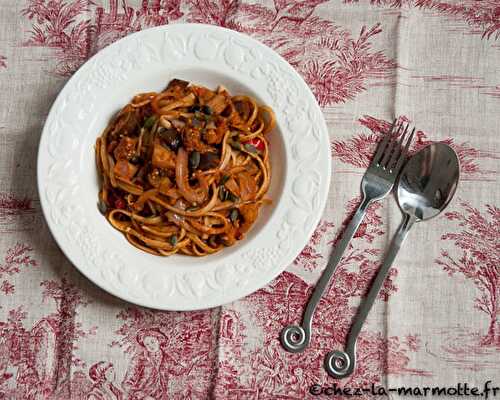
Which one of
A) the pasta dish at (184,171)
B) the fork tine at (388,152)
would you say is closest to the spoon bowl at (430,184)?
the fork tine at (388,152)

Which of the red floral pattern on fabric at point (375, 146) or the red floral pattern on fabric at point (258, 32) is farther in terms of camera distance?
the red floral pattern on fabric at point (258, 32)

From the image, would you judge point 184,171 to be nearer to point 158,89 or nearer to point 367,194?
point 158,89

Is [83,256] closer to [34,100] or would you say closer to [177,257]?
[177,257]

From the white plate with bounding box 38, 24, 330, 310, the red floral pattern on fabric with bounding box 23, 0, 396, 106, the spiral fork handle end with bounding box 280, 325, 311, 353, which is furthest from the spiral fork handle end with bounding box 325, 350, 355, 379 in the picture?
the red floral pattern on fabric with bounding box 23, 0, 396, 106

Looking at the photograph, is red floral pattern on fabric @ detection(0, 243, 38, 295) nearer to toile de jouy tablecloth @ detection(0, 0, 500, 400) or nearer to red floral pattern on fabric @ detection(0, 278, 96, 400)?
toile de jouy tablecloth @ detection(0, 0, 500, 400)

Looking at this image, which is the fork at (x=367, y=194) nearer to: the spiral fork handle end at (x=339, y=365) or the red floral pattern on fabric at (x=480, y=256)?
the spiral fork handle end at (x=339, y=365)

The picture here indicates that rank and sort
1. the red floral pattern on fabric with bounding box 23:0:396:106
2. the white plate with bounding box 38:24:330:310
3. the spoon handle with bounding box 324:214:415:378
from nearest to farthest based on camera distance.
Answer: the white plate with bounding box 38:24:330:310 → the spoon handle with bounding box 324:214:415:378 → the red floral pattern on fabric with bounding box 23:0:396:106

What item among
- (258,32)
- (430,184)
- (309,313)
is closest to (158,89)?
(258,32)
